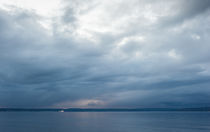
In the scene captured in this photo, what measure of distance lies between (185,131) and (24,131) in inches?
2763

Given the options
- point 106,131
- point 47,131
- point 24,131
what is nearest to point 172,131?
point 106,131

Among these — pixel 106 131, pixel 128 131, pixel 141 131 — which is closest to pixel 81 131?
pixel 106 131

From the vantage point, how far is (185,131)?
282 ft

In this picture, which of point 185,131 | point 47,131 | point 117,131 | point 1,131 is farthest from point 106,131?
point 1,131

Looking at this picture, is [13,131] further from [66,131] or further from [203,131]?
[203,131]

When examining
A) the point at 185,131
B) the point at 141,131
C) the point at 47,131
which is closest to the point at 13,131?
the point at 47,131

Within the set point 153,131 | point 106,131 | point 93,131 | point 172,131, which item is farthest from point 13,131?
point 172,131

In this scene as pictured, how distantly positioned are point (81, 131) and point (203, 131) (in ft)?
178

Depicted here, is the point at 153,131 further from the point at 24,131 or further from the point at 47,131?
the point at 24,131

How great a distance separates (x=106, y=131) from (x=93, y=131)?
218 inches

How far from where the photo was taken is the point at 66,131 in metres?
83.6

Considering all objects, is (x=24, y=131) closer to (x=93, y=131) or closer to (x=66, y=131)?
(x=66, y=131)

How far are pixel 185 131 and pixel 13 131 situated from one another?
75.2 meters

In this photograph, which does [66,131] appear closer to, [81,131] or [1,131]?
[81,131]
